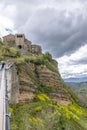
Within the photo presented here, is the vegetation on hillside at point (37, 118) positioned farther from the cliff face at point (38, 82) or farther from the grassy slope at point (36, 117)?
the cliff face at point (38, 82)

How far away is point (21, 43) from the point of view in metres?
104

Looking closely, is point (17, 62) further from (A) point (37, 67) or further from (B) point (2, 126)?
(B) point (2, 126)

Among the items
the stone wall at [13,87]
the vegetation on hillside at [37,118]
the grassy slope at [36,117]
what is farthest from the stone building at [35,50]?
the stone wall at [13,87]

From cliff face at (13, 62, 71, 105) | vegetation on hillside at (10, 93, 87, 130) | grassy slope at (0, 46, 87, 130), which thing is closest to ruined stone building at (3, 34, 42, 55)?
cliff face at (13, 62, 71, 105)

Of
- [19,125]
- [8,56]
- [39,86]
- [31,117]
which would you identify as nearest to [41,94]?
[39,86]

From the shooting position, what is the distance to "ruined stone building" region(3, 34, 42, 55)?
102219mm

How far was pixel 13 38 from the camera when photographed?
104938 millimetres

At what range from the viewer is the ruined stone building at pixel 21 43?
102m

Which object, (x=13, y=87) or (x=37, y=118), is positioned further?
(x=13, y=87)

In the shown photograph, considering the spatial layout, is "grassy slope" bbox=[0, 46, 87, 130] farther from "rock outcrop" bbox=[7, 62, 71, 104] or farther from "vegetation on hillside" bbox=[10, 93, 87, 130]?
"rock outcrop" bbox=[7, 62, 71, 104]

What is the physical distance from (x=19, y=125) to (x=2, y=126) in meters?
44.0

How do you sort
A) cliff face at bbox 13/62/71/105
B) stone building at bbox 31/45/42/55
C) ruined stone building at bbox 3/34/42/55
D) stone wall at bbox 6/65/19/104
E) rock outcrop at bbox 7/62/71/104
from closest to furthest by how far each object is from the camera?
→ stone wall at bbox 6/65/19/104 < rock outcrop at bbox 7/62/71/104 < cliff face at bbox 13/62/71/105 < ruined stone building at bbox 3/34/42/55 < stone building at bbox 31/45/42/55

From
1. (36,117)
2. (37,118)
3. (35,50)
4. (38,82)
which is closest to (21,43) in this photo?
(35,50)

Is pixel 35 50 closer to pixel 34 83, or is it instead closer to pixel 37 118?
pixel 34 83
